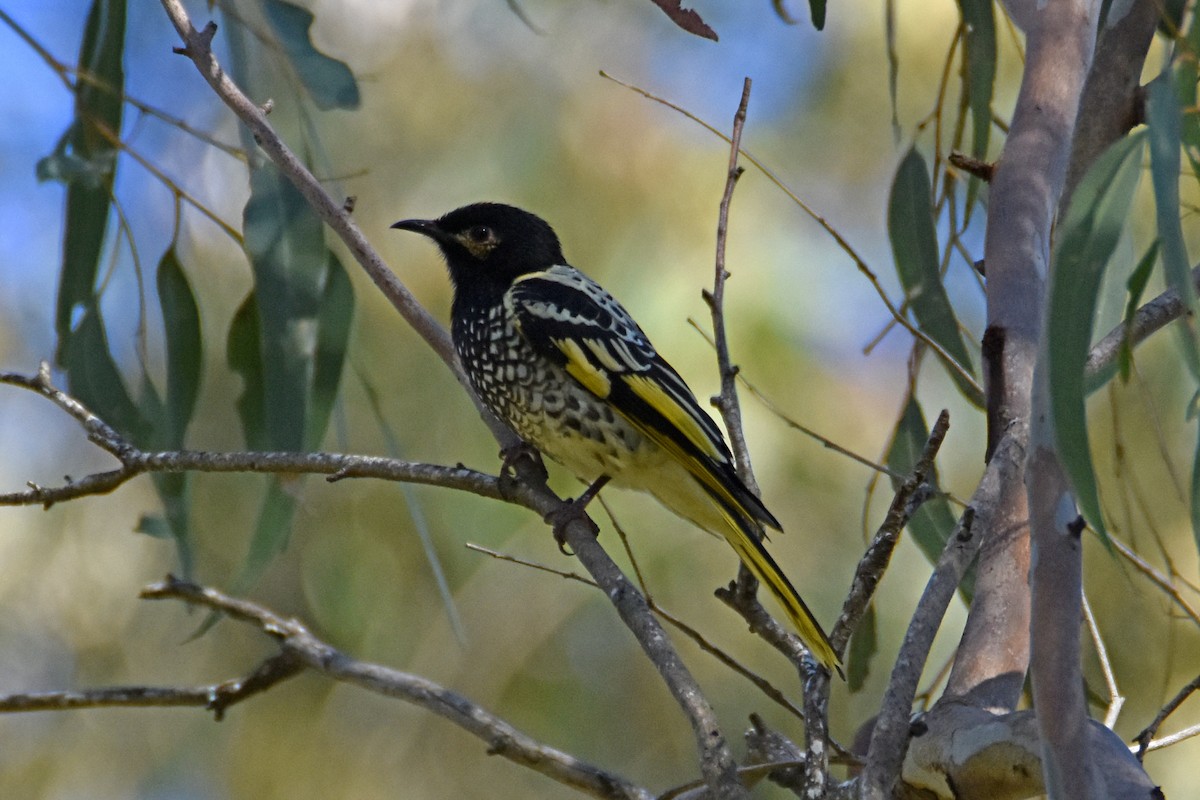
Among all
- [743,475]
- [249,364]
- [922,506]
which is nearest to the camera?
[743,475]

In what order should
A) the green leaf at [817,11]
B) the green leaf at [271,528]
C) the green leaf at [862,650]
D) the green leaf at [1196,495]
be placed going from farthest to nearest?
the green leaf at [271,528] → the green leaf at [862,650] → the green leaf at [817,11] → the green leaf at [1196,495]

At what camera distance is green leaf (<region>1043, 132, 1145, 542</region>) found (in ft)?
4.52

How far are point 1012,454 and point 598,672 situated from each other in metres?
3.67

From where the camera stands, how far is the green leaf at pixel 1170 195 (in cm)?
137

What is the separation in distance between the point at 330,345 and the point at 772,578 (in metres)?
1.23

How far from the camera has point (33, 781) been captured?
5.32 meters

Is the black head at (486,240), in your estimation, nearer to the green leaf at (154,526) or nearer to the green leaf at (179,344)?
the green leaf at (179,344)

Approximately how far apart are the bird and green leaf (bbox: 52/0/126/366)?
87 cm

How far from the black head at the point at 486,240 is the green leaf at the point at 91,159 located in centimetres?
76

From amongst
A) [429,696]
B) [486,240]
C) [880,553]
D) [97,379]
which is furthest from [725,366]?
[97,379]

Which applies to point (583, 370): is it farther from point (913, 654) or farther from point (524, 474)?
point (913, 654)

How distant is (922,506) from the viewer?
2.70 meters

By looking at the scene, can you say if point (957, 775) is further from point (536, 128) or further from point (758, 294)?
point (536, 128)

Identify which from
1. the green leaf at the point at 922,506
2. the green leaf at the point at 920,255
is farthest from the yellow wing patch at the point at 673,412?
the green leaf at the point at 920,255
